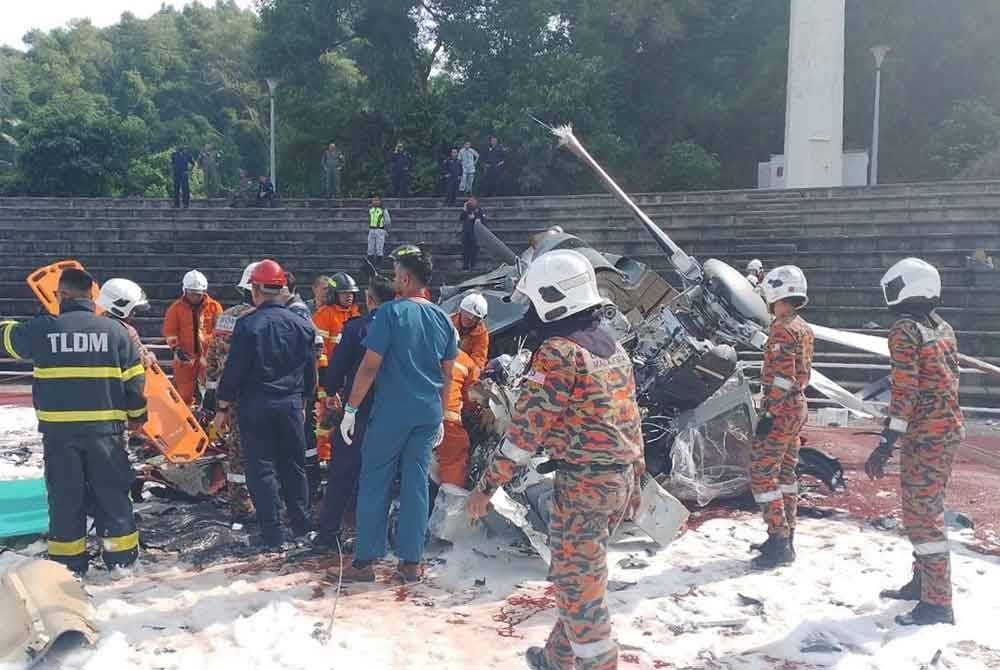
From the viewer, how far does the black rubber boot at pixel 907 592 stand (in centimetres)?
445

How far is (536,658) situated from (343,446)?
183 cm

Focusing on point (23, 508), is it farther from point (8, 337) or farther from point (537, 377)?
point (537, 377)

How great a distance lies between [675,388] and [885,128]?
77.3 feet

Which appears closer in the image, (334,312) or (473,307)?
(473,307)

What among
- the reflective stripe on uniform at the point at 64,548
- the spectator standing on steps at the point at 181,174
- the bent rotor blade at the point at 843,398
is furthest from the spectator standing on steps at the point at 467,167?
the reflective stripe on uniform at the point at 64,548

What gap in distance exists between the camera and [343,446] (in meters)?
4.93

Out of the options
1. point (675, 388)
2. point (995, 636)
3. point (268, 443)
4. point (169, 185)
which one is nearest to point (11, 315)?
point (268, 443)

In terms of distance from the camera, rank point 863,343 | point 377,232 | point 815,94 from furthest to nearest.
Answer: point 815,94 < point 377,232 < point 863,343

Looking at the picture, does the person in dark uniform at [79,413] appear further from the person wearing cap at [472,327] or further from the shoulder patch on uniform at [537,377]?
the person wearing cap at [472,327]

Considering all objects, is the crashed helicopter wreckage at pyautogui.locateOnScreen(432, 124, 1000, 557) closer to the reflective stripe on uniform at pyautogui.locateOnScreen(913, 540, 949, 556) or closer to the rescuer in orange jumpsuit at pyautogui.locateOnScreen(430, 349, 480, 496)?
the rescuer in orange jumpsuit at pyautogui.locateOnScreen(430, 349, 480, 496)

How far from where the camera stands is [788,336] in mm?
5039

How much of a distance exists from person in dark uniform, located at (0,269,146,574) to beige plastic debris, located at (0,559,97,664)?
635 mm

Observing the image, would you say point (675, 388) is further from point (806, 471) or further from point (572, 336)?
point (572, 336)

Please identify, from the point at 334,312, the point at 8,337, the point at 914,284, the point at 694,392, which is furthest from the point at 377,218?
the point at 914,284
